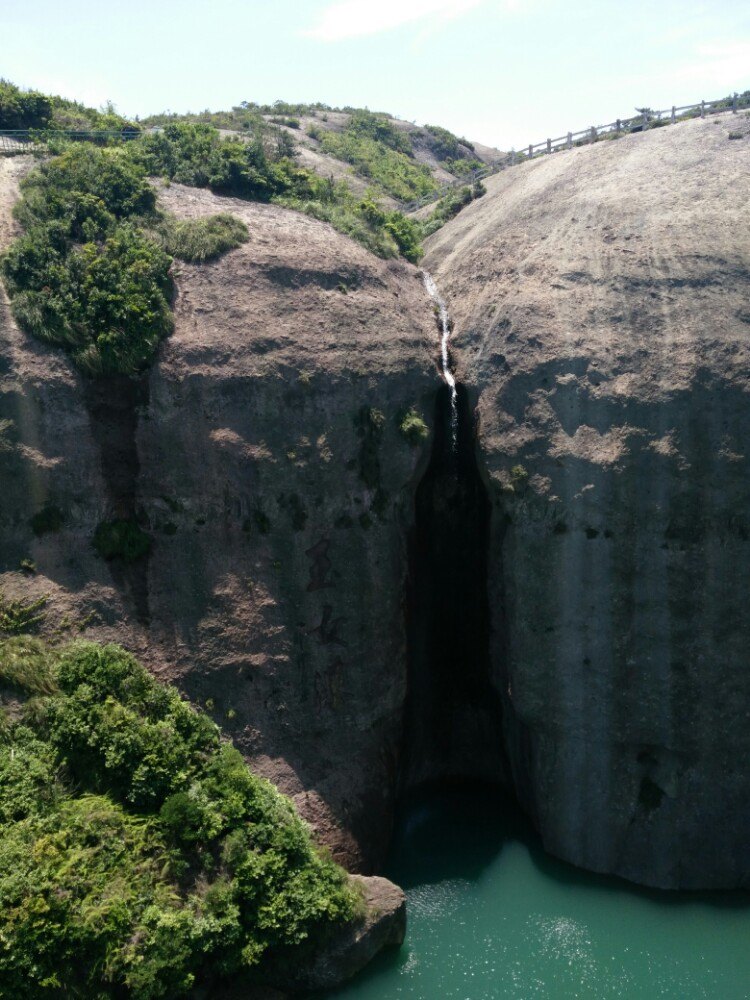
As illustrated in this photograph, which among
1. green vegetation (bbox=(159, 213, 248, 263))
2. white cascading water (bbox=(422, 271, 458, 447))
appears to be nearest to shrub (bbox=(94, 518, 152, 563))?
green vegetation (bbox=(159, 213, 248, 263))

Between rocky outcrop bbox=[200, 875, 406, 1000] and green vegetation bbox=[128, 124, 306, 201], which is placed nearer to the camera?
rocky outcrop bbox=[200, 875, 406, 1000]

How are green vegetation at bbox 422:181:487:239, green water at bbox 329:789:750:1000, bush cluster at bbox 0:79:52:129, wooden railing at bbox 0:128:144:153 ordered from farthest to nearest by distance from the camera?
green vegetation at bbox 422:181:487:239 → bush cluster at bbox 0:79:52:129 → wooden railing at bbox 0:128:144:153 → green water at bbox 329:789:750:1000

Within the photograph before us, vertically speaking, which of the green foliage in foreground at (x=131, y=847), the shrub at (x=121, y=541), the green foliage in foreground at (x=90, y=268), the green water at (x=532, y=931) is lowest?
the green water at (x=532, y=931)

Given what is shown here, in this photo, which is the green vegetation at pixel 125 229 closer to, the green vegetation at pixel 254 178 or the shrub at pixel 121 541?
the green vegetation at pixel 254 178

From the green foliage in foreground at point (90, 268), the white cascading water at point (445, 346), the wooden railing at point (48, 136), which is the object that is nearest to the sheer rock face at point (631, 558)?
the white cascading water at point (445, 346)

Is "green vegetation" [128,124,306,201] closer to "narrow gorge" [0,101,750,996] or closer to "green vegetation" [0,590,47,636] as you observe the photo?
"narrow gorge" [0,101,750,996]

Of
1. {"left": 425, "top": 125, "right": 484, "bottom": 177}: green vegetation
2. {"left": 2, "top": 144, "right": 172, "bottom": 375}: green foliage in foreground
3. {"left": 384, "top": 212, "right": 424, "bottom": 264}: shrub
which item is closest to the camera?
→ {"left": 2, "top": 144, "right": 172, "bottom": 375}: green foliage in foreground

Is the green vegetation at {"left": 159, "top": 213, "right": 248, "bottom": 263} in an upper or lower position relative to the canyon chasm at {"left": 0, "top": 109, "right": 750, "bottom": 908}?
upper

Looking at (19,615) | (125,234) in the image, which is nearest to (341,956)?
(19,615)
